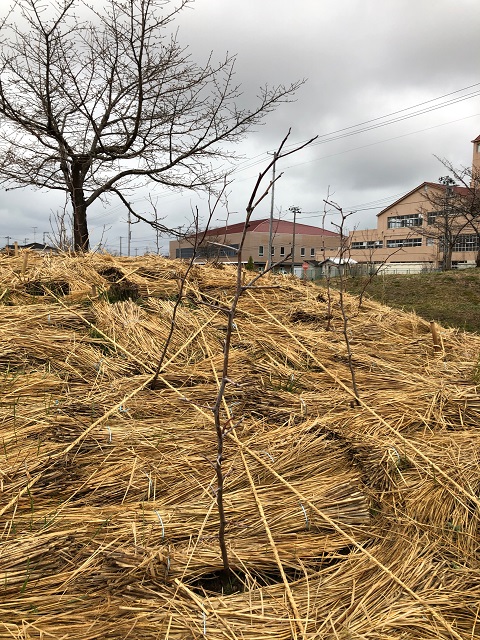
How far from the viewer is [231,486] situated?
2006mm

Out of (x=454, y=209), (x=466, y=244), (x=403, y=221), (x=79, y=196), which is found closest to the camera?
(x=79, y=196)

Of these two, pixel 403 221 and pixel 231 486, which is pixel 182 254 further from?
pixel 403 221

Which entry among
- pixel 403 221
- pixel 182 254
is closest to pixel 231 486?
pixel 182 254

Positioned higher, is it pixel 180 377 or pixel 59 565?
pixel 180 377

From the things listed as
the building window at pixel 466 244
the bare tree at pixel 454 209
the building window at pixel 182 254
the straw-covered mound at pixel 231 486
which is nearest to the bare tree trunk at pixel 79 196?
the building window at pixel 182 254

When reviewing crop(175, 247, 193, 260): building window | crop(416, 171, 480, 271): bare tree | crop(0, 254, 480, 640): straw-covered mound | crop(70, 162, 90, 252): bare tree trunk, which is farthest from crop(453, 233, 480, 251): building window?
crop(0, 254, 480, 640): straw-covered mound

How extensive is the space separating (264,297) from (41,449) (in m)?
3.01

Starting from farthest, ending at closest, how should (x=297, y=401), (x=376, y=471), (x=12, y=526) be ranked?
(x=297, y=401) → (x=376, y=471) → (x=12, y=526)

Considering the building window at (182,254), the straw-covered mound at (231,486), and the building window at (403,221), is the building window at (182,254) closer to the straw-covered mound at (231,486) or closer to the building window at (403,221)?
the straw-covered mound at (231,486)

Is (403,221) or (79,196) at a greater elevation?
(403,221)

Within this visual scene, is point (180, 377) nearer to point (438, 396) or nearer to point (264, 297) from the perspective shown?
point (438, 396)

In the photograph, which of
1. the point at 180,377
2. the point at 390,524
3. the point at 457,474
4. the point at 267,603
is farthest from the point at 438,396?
the point at 267,603

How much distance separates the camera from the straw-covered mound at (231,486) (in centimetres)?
146

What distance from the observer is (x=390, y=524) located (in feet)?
6.29
